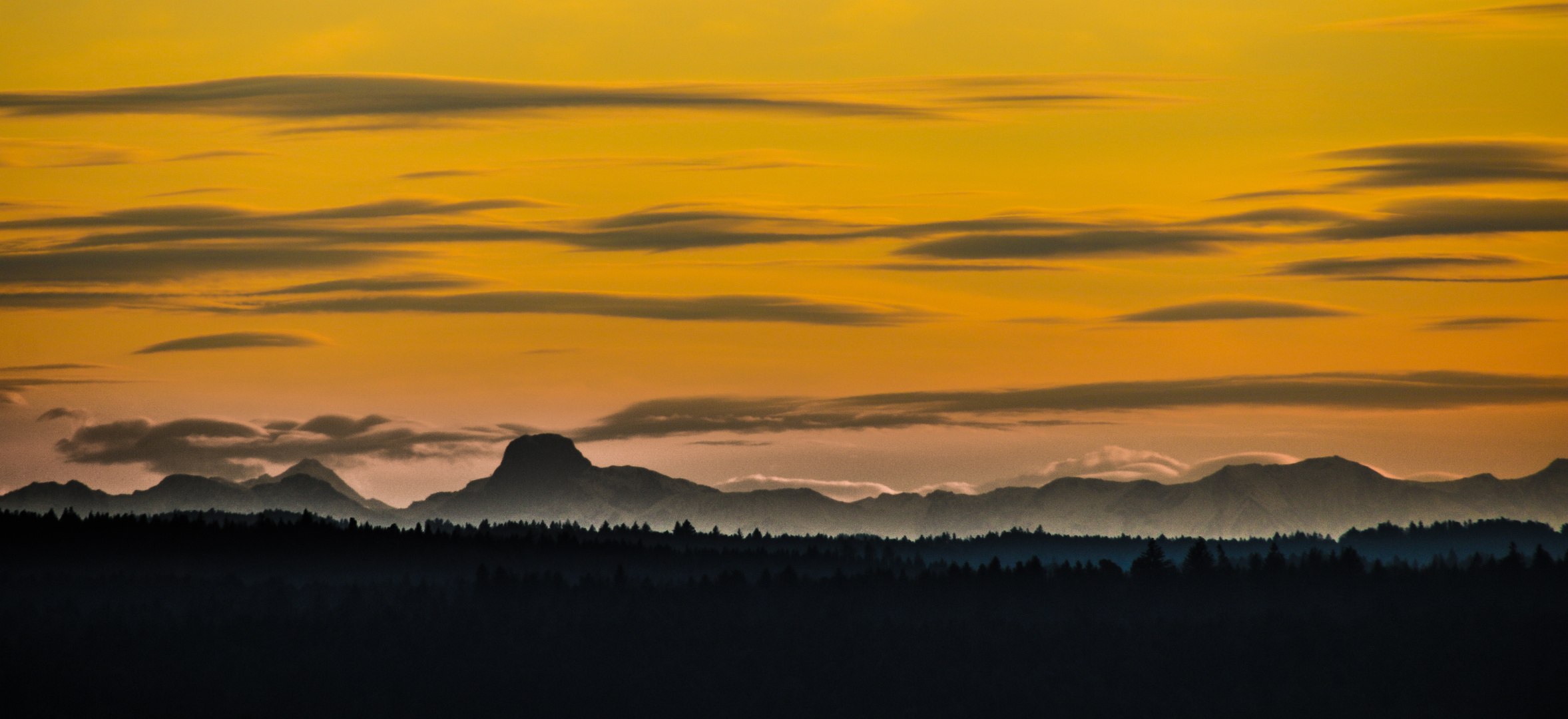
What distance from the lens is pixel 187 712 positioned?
7485 inches

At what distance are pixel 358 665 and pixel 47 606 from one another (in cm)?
3687

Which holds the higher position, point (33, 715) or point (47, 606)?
point (47, 606)

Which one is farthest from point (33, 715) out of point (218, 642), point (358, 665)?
point (358, 665)

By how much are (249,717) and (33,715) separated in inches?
962

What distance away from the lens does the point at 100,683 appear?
188m

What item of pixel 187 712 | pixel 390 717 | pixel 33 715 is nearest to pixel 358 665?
pixel 390 717

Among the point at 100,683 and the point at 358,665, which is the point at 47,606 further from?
the point at 358,665

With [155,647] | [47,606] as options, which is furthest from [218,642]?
[47,606]

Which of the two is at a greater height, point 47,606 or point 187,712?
point 47,606

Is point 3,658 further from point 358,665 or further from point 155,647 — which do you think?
point 358,665

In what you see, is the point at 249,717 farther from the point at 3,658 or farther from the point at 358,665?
the point at 3,658

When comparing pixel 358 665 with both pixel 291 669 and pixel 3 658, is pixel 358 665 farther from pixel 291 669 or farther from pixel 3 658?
pixel 3 658

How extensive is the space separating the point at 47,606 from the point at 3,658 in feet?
26.7

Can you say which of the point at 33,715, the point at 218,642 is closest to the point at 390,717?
the point at 218,642
